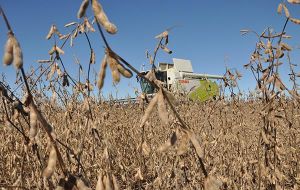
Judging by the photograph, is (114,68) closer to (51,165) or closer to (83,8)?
(83,8)

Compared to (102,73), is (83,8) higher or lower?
higher

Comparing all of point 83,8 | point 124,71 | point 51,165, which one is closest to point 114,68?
point 124,71

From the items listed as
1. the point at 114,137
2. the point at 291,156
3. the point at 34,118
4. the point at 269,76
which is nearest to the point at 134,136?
the point at 114,137

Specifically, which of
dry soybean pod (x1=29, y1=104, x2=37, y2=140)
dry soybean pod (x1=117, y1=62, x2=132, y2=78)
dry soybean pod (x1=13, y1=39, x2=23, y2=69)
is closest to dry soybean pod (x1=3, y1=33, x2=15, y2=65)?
dry soybean pod (x1=13, y1=39, x2=23, y2=69)

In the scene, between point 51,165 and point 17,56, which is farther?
point 51,165

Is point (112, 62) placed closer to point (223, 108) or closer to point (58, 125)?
point (223, 108)

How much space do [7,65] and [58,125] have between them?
10.1 feet

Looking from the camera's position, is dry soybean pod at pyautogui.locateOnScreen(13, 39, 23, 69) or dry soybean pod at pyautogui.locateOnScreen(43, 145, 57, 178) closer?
dry soybean pod at pyautogui.locateOnScreen(13, 39, 23, 69)

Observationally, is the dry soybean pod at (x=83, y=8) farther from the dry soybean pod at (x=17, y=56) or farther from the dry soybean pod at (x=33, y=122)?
the dry soybean pod at (x=33, y=122)

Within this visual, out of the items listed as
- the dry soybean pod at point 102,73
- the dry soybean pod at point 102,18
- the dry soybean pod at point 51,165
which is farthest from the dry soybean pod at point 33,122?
the dry soybean pod at point 102,18

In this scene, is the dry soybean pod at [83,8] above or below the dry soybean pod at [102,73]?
above

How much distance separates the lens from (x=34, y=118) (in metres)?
0.87

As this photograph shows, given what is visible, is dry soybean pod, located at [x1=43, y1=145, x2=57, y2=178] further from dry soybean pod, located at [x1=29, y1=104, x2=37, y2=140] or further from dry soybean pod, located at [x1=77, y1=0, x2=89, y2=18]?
dry soybean pod, located at [x1=77, y1=0, x2=89, y2=18]

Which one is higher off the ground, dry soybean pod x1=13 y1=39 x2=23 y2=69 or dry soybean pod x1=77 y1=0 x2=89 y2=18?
dry soybean pod x1=77 y1=0 x2=89 y2=18
